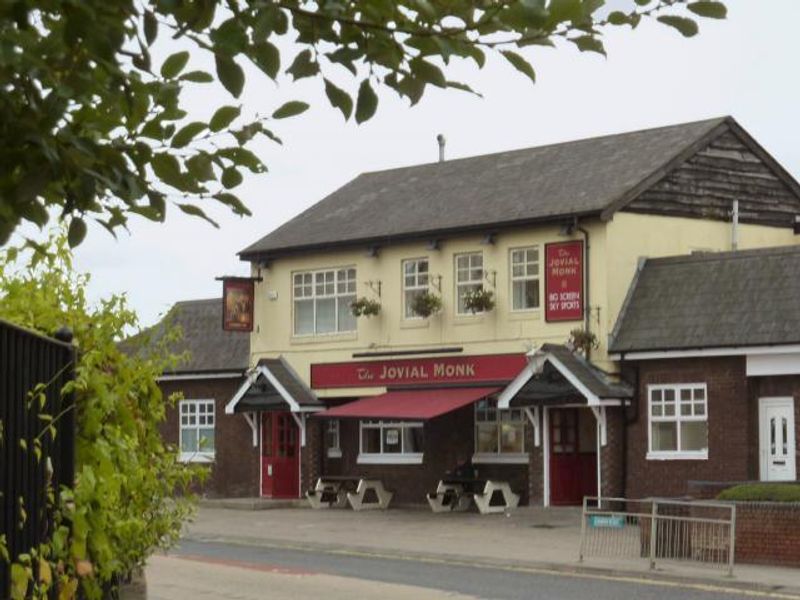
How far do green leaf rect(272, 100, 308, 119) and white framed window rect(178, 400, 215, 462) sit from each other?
122 ft

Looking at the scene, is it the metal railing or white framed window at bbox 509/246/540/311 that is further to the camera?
white framed window at bbox 509/246/540/311

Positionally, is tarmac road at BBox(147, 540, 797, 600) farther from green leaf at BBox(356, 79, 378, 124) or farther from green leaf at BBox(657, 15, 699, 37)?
green leaf at BBox(657, 15, 699, 37)

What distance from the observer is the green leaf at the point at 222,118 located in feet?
17.9

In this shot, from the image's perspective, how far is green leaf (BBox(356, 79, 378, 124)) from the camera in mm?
5230

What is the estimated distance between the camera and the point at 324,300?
1561 inches

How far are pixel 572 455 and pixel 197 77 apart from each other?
29.8 metres

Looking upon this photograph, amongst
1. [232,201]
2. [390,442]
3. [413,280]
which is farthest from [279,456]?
[232,201]

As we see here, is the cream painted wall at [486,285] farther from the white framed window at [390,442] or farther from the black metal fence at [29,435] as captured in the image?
the black metal fence at [29,435]

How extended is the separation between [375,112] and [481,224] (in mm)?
30138

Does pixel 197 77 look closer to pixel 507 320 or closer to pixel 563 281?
pixel 563 281

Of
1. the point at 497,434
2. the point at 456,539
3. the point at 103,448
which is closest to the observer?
the point at 103,448

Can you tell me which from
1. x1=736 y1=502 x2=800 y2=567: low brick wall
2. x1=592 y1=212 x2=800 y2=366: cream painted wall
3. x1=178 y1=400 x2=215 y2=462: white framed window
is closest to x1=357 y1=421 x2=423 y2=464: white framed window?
x1=178 y1=400 x2=215 y2=462: white framed window

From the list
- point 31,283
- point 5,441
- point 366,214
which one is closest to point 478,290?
point 366,214

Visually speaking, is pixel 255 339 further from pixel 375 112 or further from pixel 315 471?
pixel 375 112
